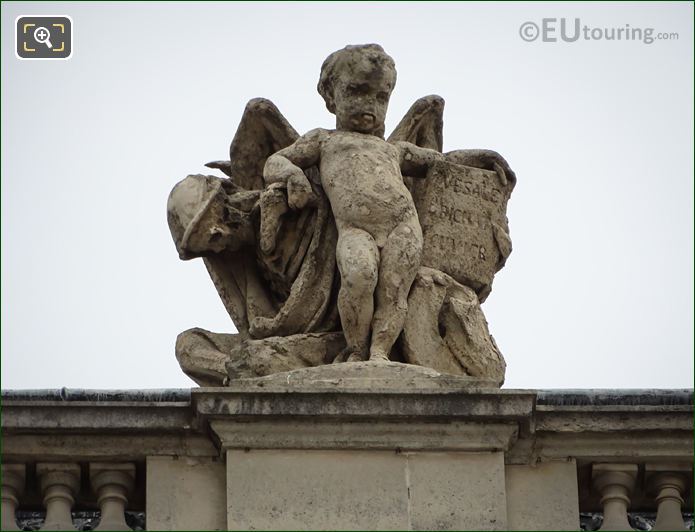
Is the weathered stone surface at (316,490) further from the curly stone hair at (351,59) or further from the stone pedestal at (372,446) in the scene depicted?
the curly stone hair at (351,59)

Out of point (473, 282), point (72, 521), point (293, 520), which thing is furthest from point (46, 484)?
point (473, 282)

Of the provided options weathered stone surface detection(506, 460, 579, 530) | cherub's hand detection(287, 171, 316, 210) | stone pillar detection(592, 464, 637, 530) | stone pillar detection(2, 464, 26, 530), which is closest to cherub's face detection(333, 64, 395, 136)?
cherub's hand detection(287, 171, 316, 210)

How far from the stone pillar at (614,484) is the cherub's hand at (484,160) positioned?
2.53m

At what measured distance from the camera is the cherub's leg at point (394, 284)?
16656 mm

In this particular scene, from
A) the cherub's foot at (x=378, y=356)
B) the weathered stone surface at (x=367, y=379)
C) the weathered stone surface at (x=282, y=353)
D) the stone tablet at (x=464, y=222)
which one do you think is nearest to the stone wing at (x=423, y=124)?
the stone tablet at (x=464, y=222)

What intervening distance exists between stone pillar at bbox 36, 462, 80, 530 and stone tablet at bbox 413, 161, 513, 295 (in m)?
2.95

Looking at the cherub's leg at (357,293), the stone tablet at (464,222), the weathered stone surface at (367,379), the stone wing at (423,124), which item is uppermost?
the stone wing at (423,124)

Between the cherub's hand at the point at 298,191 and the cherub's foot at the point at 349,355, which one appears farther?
the cherub's hand at the point at 298,191

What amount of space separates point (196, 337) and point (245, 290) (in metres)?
0.49

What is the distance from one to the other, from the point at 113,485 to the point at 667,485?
3596 mm

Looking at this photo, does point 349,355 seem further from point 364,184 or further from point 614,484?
point 614,484

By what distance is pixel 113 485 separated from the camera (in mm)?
15992

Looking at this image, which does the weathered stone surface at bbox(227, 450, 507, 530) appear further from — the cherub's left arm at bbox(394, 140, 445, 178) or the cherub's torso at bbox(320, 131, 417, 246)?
the cherub's left arm at bbox(394, 140, 445, 178)

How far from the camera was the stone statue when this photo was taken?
1673 centimetres
